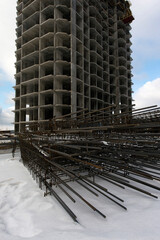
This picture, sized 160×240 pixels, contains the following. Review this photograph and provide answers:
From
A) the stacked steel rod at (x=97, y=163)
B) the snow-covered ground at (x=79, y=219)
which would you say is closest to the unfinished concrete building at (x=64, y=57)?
the stacked steel rod at (x=97, y=163)

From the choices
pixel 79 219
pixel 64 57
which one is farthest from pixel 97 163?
pixel 64 57

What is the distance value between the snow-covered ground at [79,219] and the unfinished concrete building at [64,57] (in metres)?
16.0

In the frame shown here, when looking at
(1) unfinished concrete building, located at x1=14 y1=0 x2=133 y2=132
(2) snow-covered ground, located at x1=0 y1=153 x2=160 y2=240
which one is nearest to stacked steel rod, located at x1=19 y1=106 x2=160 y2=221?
(2) snow-covered ground, located at x1=0 y1=153 x2=160 y2=240

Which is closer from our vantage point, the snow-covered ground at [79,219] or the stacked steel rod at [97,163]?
the snow-covered ground at [79,219]

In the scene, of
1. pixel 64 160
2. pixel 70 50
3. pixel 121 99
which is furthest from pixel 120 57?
pixel 64 160

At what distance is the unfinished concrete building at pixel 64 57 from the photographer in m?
19.7

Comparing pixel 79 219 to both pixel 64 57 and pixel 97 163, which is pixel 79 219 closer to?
pixel 97 163

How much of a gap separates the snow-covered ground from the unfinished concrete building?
630 inches

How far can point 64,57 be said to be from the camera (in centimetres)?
2384

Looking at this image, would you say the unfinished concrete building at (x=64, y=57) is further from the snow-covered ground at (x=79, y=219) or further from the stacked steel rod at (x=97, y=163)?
the snow-covered ground at (x=79, y=219)

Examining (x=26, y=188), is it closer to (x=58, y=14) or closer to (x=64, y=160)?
(x=64, y=160)

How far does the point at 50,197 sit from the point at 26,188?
1.17 meters

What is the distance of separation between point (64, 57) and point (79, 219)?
25839 mm

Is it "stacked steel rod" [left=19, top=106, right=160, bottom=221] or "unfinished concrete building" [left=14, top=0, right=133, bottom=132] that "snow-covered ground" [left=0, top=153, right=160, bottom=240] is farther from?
"unfinished concrete building" [left=14, top=0, right=133, bottom=132]
